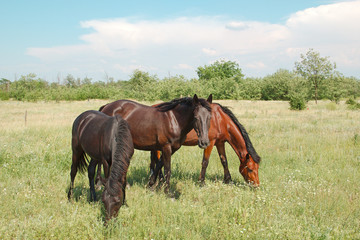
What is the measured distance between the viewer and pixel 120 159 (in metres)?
3.60

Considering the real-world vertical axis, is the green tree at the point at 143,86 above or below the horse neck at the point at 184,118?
above

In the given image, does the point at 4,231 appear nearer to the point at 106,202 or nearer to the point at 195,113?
the point at 106,202

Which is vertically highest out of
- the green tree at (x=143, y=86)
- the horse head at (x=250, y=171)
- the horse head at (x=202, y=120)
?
the green tree at (x=143, y=86)

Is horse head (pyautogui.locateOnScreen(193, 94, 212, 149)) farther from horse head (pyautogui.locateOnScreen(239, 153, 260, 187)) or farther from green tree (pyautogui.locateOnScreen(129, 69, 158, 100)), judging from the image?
green tree (pyautogui.locateOnScreen(129, 69, 158, 100))

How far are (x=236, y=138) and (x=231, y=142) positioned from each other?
0.20 m

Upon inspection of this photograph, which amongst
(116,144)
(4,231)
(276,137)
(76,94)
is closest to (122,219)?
(116,144)

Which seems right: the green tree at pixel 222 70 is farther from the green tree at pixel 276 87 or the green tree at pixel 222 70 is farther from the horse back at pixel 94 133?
the horse back at pixel 94 133

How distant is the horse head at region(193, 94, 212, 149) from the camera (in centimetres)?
443

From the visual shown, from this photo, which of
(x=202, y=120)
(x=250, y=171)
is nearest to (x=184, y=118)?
(x=202, y=120)

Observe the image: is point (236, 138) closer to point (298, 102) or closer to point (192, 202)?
point (192, 202)

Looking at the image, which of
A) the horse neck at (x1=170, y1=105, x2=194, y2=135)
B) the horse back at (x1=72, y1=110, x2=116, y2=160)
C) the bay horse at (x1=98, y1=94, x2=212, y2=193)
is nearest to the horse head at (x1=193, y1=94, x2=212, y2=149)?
the bay horse at (x1=98, y1=94, x2=212, y2=193)

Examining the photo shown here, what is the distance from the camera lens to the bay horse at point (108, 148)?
3.41m

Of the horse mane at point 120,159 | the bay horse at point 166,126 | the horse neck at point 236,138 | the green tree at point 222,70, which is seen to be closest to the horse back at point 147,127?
the bay horse at point 166,126

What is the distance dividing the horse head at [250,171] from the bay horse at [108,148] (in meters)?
2.89
